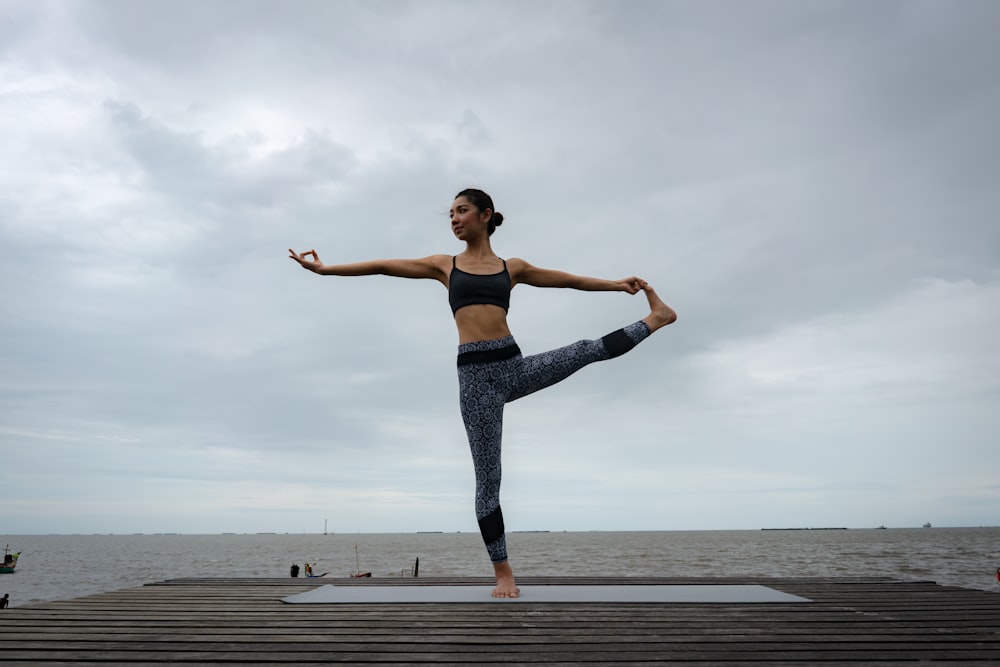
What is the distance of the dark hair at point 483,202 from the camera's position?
593 centimetres

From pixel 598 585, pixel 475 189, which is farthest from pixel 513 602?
pixel 475 189

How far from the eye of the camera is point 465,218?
5848mm

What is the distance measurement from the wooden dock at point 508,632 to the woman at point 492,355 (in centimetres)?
99

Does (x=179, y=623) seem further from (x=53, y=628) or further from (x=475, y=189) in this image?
(x=475, y=189)

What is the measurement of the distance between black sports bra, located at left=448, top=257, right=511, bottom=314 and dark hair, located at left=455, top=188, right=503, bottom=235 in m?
0.57

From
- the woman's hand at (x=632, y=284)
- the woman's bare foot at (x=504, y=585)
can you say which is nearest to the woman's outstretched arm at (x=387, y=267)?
the woman's hand at (x=632, y=284)

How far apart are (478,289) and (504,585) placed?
240 cm

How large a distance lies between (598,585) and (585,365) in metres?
2.13

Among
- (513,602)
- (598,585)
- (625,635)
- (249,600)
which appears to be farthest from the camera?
(598,585)

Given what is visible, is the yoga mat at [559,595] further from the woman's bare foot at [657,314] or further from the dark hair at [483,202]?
the dark hair at [483,202]

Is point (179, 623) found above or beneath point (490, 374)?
beneath

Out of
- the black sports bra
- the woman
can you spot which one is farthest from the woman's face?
the black sports bra

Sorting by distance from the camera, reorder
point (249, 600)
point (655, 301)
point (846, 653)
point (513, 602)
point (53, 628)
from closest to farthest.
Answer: point (846, 653), point (53, 628), point (513, 602), point (249, 600), point (655, 301)

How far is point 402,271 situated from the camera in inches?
237
